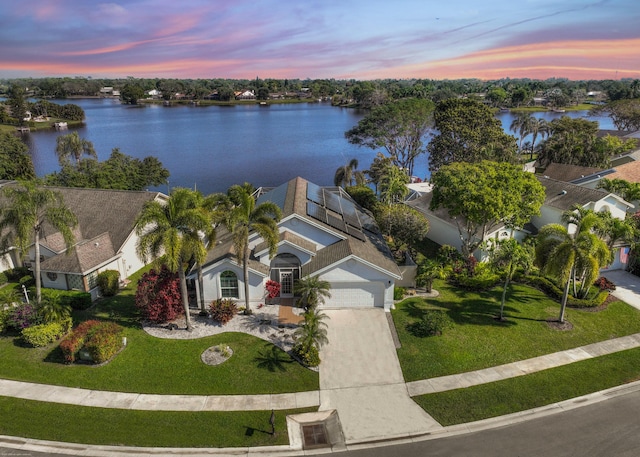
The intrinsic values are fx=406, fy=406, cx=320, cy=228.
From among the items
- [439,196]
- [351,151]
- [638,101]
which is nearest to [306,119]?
[351,151]

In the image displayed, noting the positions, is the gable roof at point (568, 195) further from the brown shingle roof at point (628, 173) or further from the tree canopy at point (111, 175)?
the tree canopy at point (111, 175)

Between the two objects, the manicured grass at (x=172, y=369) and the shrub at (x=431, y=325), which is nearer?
the manicured grass at (x=172, y=369)

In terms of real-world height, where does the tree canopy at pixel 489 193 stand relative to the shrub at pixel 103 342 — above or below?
above

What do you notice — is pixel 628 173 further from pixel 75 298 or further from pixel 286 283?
pixel 75 298

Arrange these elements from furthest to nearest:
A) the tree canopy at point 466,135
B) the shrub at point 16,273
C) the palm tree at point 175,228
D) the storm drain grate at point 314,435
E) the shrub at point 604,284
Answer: the tree canopy at point 466,135, the shrub at point 16,273, the shrub at point 604,284, the palm tree at point 175,228, the storm drain grate at point 314,435

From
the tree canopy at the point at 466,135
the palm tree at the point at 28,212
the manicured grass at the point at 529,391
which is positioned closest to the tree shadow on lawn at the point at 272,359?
the manicured grass at the point at 529,391

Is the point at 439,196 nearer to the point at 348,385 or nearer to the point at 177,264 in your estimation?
the point at 348,385

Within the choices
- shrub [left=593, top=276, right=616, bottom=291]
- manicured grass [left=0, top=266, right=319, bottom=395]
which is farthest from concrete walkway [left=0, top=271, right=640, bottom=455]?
shrub [left=593, top=276, right=616, bottom=291]
